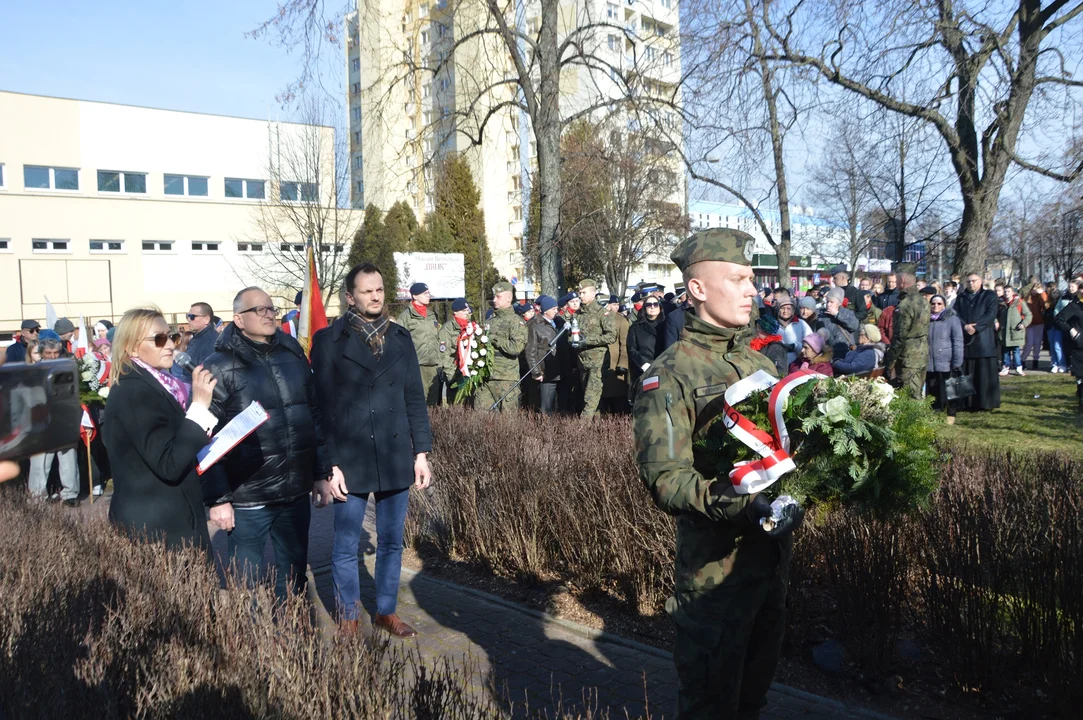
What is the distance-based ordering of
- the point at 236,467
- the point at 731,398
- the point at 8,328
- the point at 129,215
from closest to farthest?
the point at 731,398, the point at 236,467, the point at 8,328, the point at 129,215

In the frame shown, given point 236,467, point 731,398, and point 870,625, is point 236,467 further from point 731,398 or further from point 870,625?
point 870,625

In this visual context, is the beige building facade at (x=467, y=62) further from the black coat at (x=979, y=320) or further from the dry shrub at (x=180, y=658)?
the dry shrub at (x=180, y=658)

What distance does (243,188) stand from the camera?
147 feet

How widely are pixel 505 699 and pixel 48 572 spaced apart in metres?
2.18

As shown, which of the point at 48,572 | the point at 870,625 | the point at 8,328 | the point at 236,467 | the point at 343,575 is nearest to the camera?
the point at 48,572

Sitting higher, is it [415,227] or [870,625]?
[415,227]

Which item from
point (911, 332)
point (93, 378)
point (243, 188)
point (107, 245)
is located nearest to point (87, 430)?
point (93, 378)

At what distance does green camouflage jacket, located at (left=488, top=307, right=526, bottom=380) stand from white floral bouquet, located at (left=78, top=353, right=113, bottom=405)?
533 cm

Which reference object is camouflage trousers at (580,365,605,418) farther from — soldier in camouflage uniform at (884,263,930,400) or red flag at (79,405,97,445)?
red flag at (79,405,97,445)

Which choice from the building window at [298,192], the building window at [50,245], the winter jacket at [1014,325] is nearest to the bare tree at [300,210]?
the building window at [298,192]

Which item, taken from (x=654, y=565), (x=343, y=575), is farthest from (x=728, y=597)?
(x=343, y=575)

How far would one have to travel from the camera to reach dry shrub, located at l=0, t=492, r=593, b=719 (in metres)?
2.67

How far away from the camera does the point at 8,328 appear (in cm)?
3781

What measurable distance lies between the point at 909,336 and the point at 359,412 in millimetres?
8482
